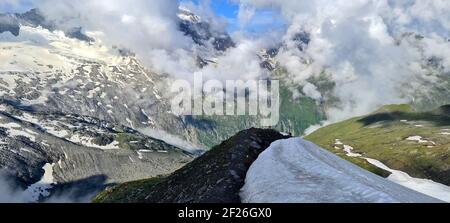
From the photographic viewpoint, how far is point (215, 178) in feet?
107

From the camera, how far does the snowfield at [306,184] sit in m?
21.0

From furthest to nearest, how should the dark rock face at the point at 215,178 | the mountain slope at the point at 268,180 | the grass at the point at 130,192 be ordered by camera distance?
the grass at the point at 130,192 < the dark rock face at the point at 215,178 < the mountain slope at the point at 268,180

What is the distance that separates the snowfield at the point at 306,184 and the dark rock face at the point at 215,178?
100cm

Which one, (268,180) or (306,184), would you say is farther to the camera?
(268,180)

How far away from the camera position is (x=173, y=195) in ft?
120

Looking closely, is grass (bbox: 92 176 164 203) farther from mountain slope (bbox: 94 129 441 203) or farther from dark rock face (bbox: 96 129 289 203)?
mountain slope (bbox: 94 129 441 203)

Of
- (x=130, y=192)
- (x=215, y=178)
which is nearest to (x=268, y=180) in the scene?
(x=215, y=178)

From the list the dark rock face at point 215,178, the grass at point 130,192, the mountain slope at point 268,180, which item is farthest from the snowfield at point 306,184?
the grass at point 130,192

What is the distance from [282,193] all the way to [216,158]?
15.9m

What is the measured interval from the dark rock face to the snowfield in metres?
1.00

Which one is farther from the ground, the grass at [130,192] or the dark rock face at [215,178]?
the dark rock face at [215,178]

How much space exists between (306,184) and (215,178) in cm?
902

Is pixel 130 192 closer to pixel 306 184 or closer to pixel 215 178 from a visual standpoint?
pixel 215 178

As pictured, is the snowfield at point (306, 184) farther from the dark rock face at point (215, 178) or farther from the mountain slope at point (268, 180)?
the dark rock face at point (215, 178)
